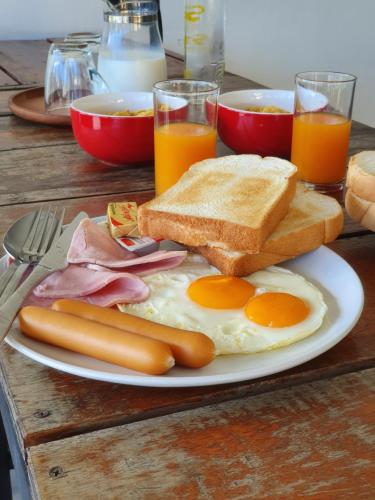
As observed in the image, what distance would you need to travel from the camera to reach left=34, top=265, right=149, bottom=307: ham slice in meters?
0.76

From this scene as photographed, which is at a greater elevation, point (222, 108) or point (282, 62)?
point (222, 108)

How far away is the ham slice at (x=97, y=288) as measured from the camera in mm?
756

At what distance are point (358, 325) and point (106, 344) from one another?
0.33m

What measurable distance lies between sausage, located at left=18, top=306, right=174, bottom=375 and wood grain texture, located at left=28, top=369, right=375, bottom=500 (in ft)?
0.20

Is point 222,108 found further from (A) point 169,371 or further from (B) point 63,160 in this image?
(A) point 169,371

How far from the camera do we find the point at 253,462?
58 centimetres

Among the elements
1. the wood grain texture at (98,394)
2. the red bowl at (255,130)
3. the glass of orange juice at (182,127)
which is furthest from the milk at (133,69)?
the wood grain texture at (98,394)

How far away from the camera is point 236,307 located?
73cm

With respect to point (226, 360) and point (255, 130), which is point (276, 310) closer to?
point (226, 360)

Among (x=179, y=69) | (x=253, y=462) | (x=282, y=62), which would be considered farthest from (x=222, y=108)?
(x=282, y=62)

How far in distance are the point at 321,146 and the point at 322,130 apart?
0.10 feet

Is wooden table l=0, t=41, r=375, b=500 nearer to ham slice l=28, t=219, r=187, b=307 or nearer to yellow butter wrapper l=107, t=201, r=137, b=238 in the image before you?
ham slice l=28, t=219, r=187, b=307

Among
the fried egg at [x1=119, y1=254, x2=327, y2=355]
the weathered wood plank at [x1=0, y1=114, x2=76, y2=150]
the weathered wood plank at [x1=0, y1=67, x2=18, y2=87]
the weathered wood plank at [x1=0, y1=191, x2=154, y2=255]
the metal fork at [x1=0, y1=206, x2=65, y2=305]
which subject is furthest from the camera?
the weathered wood plank at [x1=0, y1=67, x2=18, y2=87]

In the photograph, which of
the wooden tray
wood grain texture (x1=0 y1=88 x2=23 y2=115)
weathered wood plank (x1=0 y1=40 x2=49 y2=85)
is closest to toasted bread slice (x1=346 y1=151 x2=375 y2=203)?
the wooden tray
